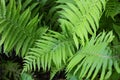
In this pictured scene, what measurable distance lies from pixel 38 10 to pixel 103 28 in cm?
58

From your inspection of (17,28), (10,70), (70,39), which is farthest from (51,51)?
(10,70)

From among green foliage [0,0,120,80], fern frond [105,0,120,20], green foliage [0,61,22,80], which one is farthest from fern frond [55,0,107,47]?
green foliage [0,61,22,80]

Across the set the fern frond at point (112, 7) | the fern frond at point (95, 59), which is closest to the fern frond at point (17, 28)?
the fern frond at point (95, 59)

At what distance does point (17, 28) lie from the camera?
2.13 m

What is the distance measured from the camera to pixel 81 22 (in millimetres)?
1974

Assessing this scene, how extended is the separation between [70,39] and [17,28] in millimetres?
425

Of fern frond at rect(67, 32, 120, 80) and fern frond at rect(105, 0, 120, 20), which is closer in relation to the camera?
fern frond at rect(67, 32, 120, 80)

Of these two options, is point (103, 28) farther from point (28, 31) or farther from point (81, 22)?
point (28, 31)

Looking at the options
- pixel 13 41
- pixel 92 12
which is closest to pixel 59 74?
pixel 13 41

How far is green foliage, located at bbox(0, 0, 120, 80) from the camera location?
193cm

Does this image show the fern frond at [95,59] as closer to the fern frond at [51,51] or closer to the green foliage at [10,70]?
the fern frond at [51,51]

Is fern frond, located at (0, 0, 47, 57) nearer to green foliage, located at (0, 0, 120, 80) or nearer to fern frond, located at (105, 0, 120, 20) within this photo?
green foliage, located at (0, 0, 120, 80)

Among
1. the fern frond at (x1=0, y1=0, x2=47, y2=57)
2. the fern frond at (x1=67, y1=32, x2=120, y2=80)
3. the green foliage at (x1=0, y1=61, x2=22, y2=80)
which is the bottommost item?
the green foliage at (x1=0, y1=61, x2=22, y2=80)

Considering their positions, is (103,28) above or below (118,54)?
above
